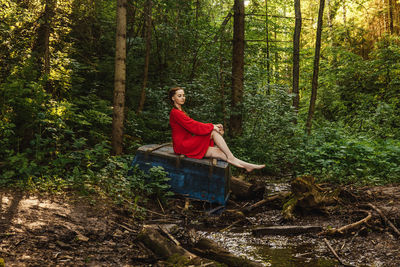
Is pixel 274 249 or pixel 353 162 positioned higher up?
pixel 353 162

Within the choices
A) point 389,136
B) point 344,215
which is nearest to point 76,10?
point 344,215

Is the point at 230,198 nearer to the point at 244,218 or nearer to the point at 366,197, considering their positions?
the point at 244,218

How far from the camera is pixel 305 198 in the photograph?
5273 mm

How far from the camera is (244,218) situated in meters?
5.47

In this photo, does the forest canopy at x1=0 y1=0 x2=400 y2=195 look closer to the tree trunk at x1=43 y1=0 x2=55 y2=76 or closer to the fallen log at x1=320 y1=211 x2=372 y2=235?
the tree trunk at x1=43 y1=0 x2=55 y2=76

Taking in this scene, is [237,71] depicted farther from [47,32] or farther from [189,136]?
[47,32]

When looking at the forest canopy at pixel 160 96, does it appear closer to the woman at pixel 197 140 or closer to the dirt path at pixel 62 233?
the dirt path at pixel 62 233

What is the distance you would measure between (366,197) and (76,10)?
970cm

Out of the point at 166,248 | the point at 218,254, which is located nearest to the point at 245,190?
the point at 218,254

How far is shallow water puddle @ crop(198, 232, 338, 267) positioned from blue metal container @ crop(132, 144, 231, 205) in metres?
1.36

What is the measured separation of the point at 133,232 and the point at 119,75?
15.6 ft

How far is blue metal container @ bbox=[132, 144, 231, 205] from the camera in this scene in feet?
19.8

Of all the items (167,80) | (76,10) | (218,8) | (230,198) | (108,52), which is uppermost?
(218,8)

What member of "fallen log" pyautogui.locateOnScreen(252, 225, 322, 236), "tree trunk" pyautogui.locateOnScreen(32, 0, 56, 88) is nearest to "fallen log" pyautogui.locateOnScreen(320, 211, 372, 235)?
"fallen log" pyautogui.locateOnScreen(252, 225, 322, 236)
